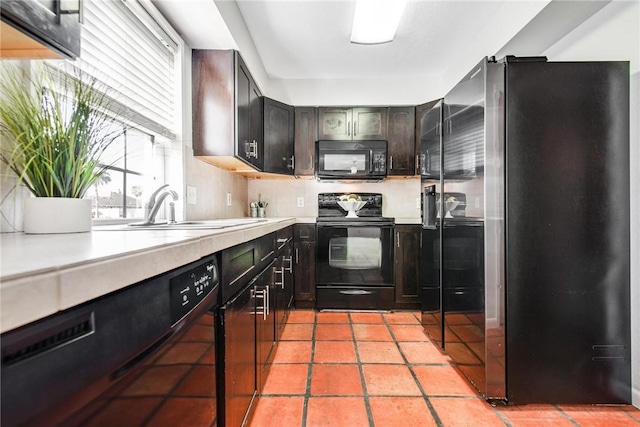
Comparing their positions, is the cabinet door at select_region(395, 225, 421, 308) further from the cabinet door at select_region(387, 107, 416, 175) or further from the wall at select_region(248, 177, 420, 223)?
the cabinet door at select_region(387, 107, 416, 175)

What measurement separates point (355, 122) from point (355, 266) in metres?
1.57

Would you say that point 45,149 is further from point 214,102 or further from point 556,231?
point 556,231

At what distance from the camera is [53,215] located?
0.99 metres

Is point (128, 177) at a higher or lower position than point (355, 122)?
lower

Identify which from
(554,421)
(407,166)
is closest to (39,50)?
(554,421)

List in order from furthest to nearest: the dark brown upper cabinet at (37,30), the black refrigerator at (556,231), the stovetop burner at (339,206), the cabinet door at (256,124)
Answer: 1. the stovetop burner at (339,206)
2. the cabinet door at (256,124)
3. the black refrigerator at (556,231)
4. the dark brown upper cabinet at (37,30)

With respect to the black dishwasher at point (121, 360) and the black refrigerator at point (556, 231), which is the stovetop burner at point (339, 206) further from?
the black dishwasher at point (121, 360)

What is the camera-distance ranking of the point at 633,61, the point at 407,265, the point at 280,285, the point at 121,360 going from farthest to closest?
the point at 407,265 → the point at 280,285 → the point at 633,61 → the point at 121,360

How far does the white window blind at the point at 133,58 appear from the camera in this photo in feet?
4.53

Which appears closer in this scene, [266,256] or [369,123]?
[266,256]

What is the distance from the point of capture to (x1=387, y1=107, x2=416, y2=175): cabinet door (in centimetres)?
344

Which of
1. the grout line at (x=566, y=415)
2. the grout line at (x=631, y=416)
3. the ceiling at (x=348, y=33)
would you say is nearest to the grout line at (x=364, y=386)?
the grout line at (x=566, y=415)

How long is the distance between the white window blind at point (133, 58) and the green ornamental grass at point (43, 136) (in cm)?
33

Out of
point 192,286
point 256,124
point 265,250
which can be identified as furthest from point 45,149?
point 256,124
